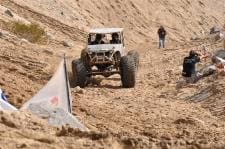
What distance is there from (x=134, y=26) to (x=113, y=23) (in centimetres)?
132

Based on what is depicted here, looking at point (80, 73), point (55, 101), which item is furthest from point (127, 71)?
point (55, 101)

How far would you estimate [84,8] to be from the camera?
34969 mm

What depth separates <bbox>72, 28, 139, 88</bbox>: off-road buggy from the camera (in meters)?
16.0

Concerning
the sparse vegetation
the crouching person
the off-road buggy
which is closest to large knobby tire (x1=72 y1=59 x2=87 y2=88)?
the off-road buggy

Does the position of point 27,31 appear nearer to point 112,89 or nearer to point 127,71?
point 112,89

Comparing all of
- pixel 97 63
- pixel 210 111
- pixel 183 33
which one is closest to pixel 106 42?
pixel 97 63

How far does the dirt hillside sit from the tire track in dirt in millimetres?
48

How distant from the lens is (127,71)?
1590 centimetres

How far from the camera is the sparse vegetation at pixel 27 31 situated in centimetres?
2393

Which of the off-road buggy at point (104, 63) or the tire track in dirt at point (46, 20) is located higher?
the tire track in dirt at point (46, 20)

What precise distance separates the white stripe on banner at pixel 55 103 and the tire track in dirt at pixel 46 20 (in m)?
19.5

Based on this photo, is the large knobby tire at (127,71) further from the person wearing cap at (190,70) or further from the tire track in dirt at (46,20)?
the tire track in dirt at (46,20)

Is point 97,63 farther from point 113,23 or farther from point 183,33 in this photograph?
point 183,33

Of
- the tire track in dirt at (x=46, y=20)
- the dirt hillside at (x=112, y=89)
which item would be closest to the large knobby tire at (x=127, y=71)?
the dirt hillside at (x=112, y=89)
